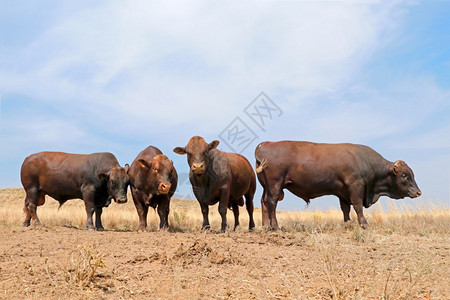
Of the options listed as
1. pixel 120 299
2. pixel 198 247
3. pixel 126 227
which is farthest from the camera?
pixel 126 227

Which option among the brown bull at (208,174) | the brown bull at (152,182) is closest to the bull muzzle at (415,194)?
the brown bull at (208,174)

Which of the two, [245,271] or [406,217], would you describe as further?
[406,217]

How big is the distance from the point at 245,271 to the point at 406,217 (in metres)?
10.7

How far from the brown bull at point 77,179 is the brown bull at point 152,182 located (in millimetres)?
415

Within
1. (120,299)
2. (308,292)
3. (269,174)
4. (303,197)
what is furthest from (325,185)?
(120,299)

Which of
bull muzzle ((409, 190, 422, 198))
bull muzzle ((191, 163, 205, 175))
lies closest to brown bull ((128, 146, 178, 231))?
bull muzzle ((191, 163, 205, 175))

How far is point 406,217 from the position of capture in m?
15.1

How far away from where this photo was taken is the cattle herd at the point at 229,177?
11.0 metres

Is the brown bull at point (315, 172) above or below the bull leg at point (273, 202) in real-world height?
above

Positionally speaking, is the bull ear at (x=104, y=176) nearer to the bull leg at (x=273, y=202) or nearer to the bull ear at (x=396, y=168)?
the bull leg at (x=273, y=202)

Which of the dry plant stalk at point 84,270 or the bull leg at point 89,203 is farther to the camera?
the bull leg at point 89,203

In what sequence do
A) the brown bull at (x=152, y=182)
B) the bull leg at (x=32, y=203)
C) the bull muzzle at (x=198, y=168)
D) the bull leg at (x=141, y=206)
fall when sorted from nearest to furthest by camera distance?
the bull muzzle at (x=198, y=168), the brown bull at (x=152, y=182), the bull leg at (x=141, y=206), the bull leg at (x=32, y=203)

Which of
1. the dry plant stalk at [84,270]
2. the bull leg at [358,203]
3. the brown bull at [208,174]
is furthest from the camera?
the bull leg at [358,203]

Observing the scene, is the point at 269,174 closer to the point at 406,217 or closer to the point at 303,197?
the point at 303,197
